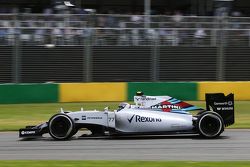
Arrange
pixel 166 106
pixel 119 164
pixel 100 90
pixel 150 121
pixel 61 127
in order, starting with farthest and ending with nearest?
pixel 100 90
pixel 166 106
pixel 61 127
pixel 150 121
pixel 119 164

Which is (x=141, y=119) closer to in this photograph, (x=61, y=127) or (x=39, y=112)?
(x=61, y=127)

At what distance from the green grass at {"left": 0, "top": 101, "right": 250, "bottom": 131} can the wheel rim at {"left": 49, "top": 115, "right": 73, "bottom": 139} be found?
8.20 feet

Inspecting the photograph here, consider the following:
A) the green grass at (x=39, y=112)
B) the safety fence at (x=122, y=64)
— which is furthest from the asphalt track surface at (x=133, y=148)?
the safety fence at (x=122, y=64)

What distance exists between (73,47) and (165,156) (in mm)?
11316

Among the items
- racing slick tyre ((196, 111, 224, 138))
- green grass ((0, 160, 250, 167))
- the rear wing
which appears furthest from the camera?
the rear wing

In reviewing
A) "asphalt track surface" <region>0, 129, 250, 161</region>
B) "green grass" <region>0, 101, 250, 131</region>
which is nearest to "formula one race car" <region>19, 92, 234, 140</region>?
"asphalt track surface" <region>0, 129, 250, 161</region>

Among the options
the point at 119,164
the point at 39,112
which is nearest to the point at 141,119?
the point at 119,164

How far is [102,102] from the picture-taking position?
61.2 ft

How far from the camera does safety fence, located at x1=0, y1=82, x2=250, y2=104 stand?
18438mm

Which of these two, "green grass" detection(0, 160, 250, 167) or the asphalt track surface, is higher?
"green grass" detection(0, 160, 250, 167)

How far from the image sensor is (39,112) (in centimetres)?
1611

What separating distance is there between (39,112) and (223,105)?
684cm

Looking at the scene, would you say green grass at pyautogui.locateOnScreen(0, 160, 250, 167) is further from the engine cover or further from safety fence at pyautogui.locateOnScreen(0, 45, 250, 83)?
safety fence at pyautogui.locateOnScreen(0, 45, 250, 83)

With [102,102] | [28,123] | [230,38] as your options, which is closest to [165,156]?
[28,123]
